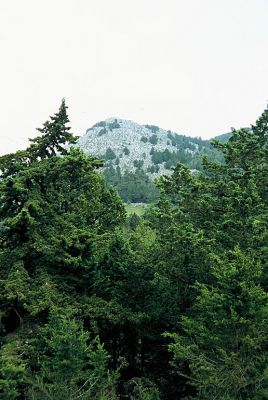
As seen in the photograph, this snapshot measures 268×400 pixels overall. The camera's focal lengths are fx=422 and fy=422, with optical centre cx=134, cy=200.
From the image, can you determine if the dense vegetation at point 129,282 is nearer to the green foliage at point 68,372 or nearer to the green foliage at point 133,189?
the green foliage at point 68,372

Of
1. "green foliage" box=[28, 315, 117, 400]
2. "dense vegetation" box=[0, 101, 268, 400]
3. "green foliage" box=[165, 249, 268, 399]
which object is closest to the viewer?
"green foliage" box=[165, 249, 268, 399]

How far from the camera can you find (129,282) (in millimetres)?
22578

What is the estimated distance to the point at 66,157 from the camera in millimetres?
20328

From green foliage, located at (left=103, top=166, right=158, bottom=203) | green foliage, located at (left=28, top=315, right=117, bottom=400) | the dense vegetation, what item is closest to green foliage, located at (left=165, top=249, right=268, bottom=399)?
the dense vegetation

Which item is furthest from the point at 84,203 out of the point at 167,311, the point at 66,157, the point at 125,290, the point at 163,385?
the point at 163,385

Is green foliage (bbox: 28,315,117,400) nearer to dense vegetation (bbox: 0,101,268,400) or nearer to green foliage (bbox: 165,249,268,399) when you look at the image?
dense vegetation (bbox: 0,101,268,400)

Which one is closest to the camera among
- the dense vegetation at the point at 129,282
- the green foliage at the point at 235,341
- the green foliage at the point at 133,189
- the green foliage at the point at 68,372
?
the green foliage at the point at 235,341

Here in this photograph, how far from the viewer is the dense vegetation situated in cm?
1459

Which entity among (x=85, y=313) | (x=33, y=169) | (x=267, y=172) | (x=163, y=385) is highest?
(x=33, y=169)

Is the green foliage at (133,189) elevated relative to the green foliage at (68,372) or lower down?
elevated

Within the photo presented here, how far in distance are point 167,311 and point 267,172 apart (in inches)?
351

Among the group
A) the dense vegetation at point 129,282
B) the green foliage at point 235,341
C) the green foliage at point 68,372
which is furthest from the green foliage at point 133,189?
the green foliage at point 235,341

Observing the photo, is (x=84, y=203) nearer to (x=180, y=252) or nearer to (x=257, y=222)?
(x=180, y=252)

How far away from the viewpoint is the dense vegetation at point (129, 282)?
14586 mm
